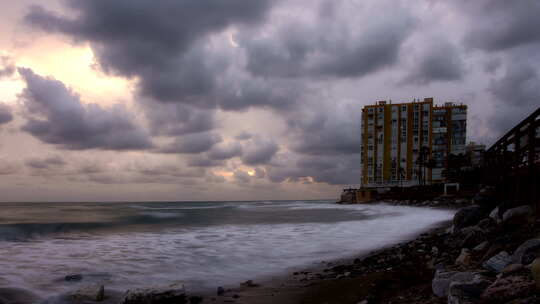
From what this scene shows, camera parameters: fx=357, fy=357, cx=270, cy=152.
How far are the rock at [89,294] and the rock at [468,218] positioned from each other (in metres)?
10.3

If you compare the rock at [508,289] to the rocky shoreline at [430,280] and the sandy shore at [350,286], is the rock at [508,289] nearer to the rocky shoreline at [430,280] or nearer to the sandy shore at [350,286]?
the rocky shoreline at [430,280]

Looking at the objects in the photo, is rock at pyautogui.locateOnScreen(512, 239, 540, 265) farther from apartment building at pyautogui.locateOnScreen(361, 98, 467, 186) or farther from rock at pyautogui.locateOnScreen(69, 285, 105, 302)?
apartment building at pyautogui.locateOnScreen(361, 98, 467, 186)

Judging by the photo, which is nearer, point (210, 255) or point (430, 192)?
point (210, 255)

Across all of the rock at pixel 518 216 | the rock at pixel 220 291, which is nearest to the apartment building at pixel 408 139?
the rock at pixel 518 216

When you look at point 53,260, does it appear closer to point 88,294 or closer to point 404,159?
point 88,294

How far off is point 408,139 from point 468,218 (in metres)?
86.8

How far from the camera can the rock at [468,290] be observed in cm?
396

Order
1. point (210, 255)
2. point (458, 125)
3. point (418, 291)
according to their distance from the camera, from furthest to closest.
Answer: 1. point (458, 125)
2. point (210, 255)
3. point (418, 291)

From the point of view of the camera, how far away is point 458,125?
89.2 meters

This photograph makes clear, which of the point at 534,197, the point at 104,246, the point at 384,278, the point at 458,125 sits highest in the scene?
the point at 458,125

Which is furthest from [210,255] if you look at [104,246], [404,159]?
[404,159]

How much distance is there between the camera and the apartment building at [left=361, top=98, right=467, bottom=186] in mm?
89625

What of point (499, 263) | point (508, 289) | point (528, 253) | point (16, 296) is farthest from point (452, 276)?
point (16, 296)

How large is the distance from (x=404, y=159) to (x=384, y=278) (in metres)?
92.8
